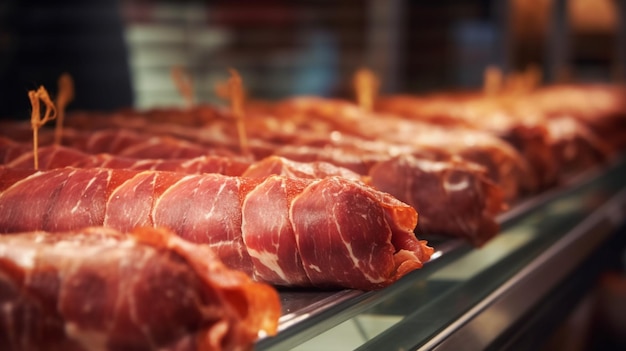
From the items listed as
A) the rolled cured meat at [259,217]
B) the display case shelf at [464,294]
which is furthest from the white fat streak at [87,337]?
the rolled cured meat at [259,217]

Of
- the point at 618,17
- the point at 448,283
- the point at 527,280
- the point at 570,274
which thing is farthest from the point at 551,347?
the point at 618,17

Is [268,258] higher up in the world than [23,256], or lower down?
lower down

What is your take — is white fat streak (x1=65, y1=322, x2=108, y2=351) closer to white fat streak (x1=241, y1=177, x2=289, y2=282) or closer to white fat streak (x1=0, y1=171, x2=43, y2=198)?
white fat streak (x1=241, y1=177, x2=289, y2=282)

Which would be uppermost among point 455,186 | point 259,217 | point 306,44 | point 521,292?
point 259,217

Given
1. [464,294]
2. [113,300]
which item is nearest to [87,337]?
[113,300]

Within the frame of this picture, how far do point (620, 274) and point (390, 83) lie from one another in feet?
18.1

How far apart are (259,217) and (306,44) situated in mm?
7994

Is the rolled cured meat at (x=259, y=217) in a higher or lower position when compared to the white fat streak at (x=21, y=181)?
lower

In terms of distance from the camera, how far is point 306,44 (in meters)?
9.54

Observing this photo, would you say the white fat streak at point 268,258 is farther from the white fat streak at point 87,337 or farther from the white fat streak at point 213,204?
the white fat streak at point 87,337

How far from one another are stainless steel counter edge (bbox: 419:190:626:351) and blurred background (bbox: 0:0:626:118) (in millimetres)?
2926

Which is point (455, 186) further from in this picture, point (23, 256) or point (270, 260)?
point (23, 256)

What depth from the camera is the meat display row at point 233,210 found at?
1267mm

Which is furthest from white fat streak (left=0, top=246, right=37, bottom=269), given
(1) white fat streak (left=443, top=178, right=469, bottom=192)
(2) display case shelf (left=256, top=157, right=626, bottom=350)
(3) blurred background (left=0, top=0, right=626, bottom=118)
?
(3) blurred background (left=0, top=0, right=626, bottom=118)
